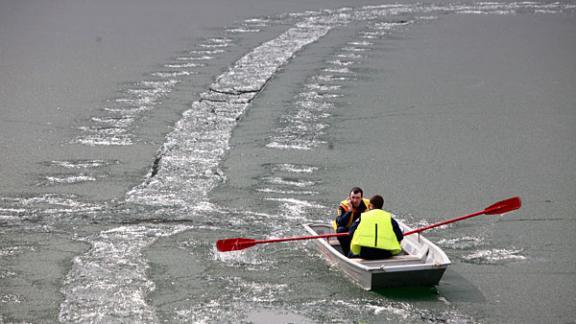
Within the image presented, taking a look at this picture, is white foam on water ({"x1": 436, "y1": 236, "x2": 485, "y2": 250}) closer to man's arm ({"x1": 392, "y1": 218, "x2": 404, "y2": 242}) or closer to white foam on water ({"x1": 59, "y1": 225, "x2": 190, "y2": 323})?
man's arm ({"x1": 392, "y1": 218, "x2": 404, "y2": 242})

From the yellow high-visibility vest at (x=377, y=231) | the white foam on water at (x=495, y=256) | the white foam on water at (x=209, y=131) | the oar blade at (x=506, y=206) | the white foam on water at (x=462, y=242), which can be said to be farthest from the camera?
the white foam on water at (x=209, y=131)

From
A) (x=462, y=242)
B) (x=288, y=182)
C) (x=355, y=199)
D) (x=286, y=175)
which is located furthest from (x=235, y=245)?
(x=286, y=175)

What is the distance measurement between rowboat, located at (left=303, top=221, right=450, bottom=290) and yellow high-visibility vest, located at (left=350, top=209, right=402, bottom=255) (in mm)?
240

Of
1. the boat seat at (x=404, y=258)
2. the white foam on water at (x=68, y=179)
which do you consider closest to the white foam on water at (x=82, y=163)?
the white foam on water at (x=68, y=179)

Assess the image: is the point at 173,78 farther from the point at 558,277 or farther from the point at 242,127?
the point at 558,277

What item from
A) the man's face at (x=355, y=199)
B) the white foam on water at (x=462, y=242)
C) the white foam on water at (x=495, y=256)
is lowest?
the white foam on water at (x=462, y=242)

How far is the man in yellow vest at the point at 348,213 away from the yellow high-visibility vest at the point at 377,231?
81cm

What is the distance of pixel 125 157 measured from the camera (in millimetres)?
22125

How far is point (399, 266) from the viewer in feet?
48.1

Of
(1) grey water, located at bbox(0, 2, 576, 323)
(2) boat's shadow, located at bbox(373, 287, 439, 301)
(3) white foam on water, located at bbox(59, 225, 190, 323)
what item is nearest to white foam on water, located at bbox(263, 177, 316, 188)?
(1) grey water, located at bbox(0, 2, 576, 323)

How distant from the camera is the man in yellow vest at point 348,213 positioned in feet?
53.1

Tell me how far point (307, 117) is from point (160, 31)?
11.8m

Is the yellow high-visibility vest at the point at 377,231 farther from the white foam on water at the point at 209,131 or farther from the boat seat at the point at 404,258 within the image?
the white foam on water at the point at 209,131

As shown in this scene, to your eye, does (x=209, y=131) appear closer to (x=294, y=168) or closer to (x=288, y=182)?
(x=294, y=168)
